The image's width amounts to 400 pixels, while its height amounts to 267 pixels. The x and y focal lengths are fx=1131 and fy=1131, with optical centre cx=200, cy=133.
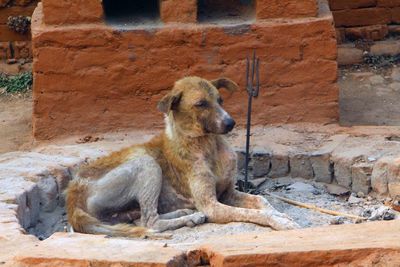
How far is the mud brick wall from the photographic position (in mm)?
Answer: 12695

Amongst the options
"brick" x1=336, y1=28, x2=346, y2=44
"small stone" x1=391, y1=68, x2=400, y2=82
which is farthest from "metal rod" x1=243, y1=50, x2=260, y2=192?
"brick" x1=336, y1=28, x2=346, y2=44

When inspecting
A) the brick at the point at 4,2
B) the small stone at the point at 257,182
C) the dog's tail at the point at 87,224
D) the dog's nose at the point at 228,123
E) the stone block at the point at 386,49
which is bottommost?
the small stone at the point at 257,182

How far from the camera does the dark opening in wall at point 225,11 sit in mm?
10180

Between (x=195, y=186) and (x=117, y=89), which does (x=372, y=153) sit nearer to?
(x=195, y=186)

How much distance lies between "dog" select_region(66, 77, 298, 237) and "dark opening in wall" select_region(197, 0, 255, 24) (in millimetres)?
1867

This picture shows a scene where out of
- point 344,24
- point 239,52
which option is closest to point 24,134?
point 239,52

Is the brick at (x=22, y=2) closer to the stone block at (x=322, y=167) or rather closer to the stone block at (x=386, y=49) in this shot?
the stone block at (x=386, y=49)

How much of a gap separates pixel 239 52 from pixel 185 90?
65.3 inches

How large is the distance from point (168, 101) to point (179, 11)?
1.86 m

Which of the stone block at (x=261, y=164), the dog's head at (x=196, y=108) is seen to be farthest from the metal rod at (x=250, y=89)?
the dog's head at (x=196, y=108)

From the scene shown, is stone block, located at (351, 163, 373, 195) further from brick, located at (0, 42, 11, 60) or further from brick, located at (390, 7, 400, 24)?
brick, located at (0, 42, 11, 60)

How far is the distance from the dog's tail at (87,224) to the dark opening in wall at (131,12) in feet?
8.22

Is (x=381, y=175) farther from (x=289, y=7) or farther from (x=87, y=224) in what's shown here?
(x=87, y=224)

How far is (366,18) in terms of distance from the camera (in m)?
12.7
